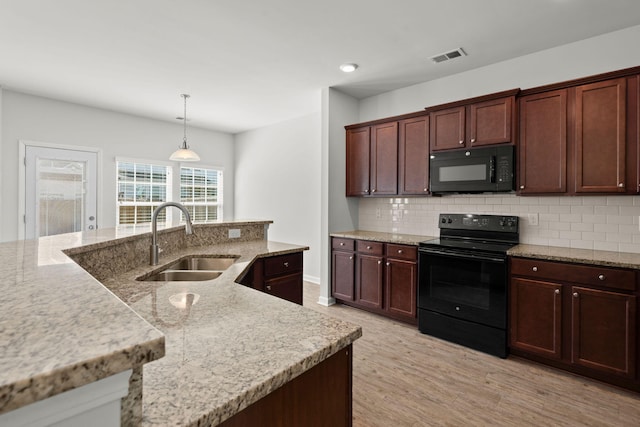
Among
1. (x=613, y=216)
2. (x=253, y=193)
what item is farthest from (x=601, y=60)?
(x=253, y=193)

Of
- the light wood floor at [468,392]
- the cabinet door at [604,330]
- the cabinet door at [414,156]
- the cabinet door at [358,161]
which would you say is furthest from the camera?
the cabinet door at [358,161]

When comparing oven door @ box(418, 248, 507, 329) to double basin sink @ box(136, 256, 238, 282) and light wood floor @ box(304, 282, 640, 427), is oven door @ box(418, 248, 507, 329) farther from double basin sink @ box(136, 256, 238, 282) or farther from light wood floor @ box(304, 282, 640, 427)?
double basin sink @ box(136, 256, 238, 282)

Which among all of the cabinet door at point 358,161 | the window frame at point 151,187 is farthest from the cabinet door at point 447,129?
the window frame at point 151,187

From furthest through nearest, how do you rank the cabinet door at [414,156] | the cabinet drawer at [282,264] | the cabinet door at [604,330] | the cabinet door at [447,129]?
the cabinet door at [414,156], the cabinet door at [447,129], the cabinet drawer at [282,264], the cabinet door at [604,330]

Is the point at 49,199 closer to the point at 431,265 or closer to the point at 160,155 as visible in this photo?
the point at 160,155

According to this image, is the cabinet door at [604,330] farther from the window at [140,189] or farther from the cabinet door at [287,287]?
the window at [140,189]

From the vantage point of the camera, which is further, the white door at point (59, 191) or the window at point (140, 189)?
the window at point (140, 189)

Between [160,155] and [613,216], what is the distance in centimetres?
625

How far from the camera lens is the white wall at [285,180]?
209 inches

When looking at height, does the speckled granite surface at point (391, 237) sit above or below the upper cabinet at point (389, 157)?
below

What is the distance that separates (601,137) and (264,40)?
2.99m

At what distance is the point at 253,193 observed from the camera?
6402mm

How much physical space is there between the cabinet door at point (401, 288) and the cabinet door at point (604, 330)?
134cm

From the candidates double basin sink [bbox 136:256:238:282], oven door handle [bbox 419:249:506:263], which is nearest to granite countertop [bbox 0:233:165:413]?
double basin sink [bbox 136:256:238:282]
